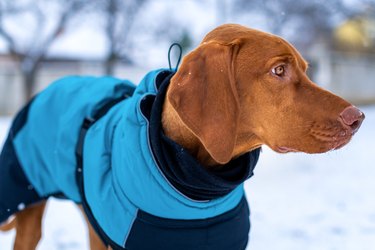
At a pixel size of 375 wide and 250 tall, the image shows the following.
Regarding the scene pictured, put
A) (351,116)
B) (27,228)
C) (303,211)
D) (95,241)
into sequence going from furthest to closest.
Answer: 1. (303,211)
2. (27,228)
3. (95,241)
4. (351,116)

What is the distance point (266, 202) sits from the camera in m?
4.61

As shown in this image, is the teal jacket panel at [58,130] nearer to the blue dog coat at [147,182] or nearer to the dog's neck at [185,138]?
the blue dog coat at [147,182]

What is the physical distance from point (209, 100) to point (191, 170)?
11.6 inches

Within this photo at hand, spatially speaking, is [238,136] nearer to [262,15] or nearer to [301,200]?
[301,200]

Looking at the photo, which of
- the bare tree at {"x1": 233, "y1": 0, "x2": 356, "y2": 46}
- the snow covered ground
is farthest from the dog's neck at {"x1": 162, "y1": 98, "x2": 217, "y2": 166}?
the bare tree at {"x1": 233, "y1": 0, "x2": 356, "y2": 46}

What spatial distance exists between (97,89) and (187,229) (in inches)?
43.9

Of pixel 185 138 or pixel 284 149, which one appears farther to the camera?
pixel 185 138

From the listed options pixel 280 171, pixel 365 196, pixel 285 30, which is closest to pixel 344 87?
pixel 285 30

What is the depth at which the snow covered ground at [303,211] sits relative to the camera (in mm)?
3559

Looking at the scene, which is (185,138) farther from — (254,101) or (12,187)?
(12,187)

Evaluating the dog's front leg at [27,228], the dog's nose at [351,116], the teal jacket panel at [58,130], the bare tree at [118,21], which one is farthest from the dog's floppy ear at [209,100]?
the bare tree at [118,21]

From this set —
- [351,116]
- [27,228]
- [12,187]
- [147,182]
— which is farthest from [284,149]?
[27,228]

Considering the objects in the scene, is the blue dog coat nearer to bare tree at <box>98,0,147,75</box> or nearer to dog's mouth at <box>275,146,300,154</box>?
dog's mouth at <box>275,146,300,154</box>

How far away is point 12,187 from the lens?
8.89 feet
